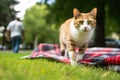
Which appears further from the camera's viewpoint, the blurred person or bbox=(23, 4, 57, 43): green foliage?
bbox=(23, 4, 57, 43): green foliage

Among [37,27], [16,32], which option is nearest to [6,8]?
[16,32]

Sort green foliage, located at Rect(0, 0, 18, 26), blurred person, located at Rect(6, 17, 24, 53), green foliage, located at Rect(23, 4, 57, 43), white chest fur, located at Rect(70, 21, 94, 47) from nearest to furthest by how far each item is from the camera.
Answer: white chest fur, located at Rect(70, 21, 94, 47)
green foliage, located at Rect(0, 0, 18, 26)
blurred person, located at Rect(6, 17, 24, 53)
green foliage, located at Rect(23, 4, 57, 43)

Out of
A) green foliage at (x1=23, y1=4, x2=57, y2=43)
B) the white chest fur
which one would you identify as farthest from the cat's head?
green foliage at (x1=23, y1=4, x2=57, y2=43)

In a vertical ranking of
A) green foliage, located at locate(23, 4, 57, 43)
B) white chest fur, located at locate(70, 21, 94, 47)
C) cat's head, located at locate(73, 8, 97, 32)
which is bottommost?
green foliage, located at locate(23, 4, 57, 43)

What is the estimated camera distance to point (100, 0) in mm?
17641

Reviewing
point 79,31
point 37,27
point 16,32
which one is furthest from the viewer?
point 37,27

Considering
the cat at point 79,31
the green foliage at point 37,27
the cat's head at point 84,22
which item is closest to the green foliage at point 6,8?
the cat at point 79,31

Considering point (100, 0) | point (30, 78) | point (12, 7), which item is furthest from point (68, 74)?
point (100, 0)

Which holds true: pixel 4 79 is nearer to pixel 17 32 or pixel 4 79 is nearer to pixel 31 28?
pixel 17 32

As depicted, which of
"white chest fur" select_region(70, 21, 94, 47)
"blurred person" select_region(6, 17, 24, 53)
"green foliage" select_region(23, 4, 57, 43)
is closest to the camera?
"white chest fur" select_region(70, 21, 94, 47)

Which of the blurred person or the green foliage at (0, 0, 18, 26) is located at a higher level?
the green foliage at (0, 0, 18, 26)

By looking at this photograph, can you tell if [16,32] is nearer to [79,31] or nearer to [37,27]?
[79,31]

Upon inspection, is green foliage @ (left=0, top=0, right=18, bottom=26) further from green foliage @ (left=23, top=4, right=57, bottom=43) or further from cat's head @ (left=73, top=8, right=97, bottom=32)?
green foliage @ (left=23, top=4, right=57, bottom=43)

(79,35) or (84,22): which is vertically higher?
(84,22)
